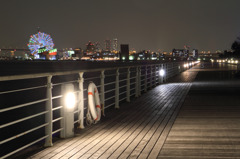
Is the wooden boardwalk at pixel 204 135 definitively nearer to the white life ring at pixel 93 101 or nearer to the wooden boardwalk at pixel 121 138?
the wooden boardwalk at pixel 121 138

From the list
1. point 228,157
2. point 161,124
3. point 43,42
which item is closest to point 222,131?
point 161,124

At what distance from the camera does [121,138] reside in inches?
227

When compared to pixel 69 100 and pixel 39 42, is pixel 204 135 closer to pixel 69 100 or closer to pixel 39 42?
pixel 69 100

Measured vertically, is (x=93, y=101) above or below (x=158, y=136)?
above

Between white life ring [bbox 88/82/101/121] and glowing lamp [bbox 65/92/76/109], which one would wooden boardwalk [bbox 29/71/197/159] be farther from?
glowing lamp [bbox 65/92/76/109]

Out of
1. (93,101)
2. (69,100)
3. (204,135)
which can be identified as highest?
(69,100)

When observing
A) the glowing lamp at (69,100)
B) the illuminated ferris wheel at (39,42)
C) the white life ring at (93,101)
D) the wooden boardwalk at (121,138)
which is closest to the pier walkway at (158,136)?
the wooden boardwalk at (121,138)

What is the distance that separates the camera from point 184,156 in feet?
15.1

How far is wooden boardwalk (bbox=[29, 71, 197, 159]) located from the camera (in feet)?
15.8

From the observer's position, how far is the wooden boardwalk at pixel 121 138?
482cm

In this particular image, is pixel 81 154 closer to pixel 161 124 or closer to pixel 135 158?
pixel 135 158

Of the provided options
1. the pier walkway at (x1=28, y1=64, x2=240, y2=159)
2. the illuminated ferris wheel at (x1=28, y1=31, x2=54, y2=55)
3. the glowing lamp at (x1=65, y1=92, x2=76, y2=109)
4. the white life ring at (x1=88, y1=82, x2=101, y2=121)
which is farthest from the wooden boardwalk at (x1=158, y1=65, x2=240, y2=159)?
the illuminated ferris wheel at (x1=28, y1=31, x2=54, y2=55)

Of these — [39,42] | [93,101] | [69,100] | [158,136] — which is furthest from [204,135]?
[39,42]

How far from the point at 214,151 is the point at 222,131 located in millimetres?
1432
